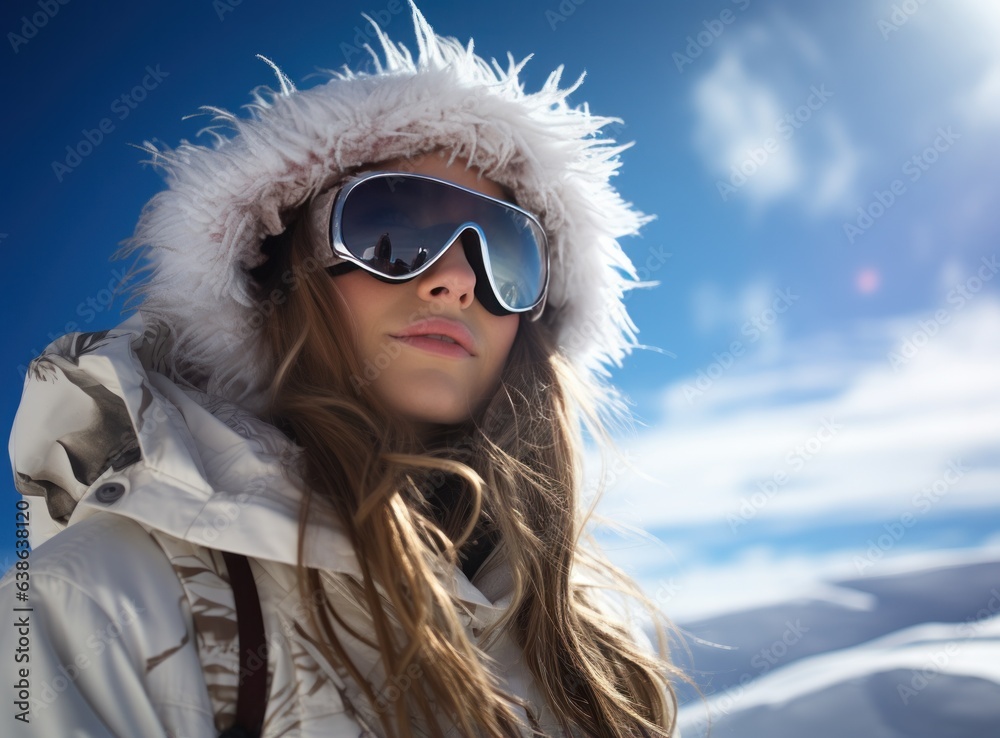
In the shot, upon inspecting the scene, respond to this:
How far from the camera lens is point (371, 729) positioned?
1136 mm

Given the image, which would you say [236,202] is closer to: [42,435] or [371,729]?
[42,435]

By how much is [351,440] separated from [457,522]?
0.41m

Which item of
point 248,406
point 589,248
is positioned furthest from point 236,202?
point 589,248

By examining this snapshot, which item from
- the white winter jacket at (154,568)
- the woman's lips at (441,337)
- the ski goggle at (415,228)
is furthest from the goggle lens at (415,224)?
the white winter jacket at (154,568)

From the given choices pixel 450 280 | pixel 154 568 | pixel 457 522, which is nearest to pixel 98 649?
pixel 154 568

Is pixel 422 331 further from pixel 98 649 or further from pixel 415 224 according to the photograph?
pixel 98 649

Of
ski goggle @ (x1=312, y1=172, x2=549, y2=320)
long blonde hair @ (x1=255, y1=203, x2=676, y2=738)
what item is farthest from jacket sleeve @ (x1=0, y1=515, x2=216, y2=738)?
ski goggle @ (x1=312, y1=172, x2=549, y2=320)

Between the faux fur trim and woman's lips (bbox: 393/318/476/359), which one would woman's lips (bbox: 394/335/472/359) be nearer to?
woman's lips (bbox: 393/318/476/359)

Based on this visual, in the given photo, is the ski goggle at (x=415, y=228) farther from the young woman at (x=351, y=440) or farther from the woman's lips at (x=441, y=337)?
the woman's lips at (x=441, y=337)

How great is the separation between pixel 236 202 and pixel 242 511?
97 cm

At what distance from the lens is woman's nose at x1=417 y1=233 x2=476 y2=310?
5.79ft

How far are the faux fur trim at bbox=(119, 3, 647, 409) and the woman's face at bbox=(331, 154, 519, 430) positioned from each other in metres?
0.13

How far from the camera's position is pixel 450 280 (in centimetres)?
178

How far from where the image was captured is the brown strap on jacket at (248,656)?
1015 mm
